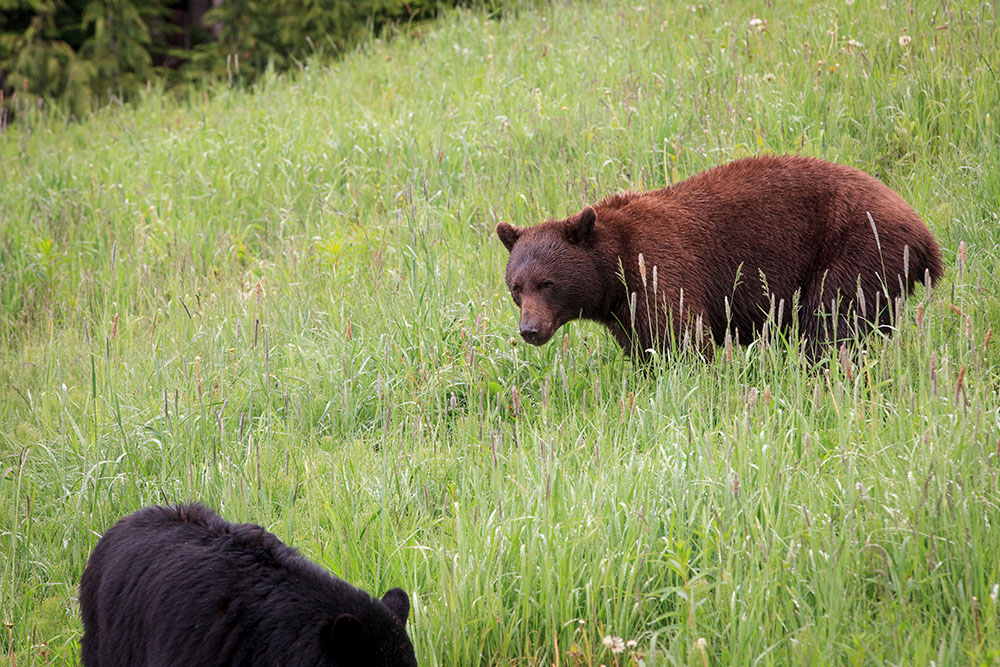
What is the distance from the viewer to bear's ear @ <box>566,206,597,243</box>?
5238 millimetres

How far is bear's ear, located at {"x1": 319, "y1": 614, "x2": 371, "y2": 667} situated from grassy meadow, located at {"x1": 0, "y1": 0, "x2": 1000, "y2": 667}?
55 cm

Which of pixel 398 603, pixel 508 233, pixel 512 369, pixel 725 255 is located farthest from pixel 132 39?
pixel 398 603

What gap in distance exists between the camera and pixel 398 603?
2.80 m

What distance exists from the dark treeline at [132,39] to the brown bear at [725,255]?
9.45 m

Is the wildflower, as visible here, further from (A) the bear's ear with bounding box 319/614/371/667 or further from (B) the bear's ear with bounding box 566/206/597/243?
(B) the bear's ear with bounding box 566/206/597/243

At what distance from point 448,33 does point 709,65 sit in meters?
4.36

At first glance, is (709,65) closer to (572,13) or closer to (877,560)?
(572,13)

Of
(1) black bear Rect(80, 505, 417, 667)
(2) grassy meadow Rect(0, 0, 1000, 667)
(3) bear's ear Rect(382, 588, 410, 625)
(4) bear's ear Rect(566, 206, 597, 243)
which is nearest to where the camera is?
(1) black bear Rect(80, 505, 417, 667)

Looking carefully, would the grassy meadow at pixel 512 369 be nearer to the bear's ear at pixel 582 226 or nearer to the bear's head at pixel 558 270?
the bear's head at pixel 558 270

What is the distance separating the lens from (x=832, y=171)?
17.3 ft

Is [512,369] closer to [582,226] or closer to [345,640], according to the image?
[582,226]

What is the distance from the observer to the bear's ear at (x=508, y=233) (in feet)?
18.1

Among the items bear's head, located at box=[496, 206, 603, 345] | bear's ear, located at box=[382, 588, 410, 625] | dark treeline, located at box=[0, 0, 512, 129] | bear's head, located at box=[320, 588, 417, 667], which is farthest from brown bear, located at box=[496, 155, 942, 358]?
dark treeline, located at box=[0, 0, 512, 129]

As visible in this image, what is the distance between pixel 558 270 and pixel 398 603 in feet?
9.41
